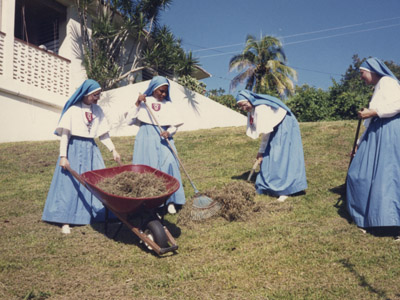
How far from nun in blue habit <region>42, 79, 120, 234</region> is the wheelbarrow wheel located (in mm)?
1377

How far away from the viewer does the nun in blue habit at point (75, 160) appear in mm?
4906

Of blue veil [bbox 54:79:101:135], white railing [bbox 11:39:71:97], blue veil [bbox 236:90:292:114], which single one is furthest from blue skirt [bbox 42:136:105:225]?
white railing [bbox 11:39:71:97]

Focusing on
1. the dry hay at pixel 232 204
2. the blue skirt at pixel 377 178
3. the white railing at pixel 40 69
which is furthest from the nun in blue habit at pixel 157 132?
the white railing at pixel 40 69

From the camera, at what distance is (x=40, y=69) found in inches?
565

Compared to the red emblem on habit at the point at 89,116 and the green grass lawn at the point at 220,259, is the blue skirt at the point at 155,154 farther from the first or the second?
the red emblem on habit at the point at 89,116

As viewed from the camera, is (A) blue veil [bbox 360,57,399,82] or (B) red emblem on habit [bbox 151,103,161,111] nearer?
(A) blue veil [bbox 360,57,399,82]

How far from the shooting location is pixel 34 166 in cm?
946

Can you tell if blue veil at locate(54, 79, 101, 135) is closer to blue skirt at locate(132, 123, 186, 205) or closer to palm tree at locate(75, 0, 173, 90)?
blue skirt at locate(132, 123, 186, 205)

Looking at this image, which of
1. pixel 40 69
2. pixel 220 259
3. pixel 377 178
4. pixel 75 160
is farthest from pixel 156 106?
pixel 40 69

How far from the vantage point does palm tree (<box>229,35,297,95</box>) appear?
25.9m

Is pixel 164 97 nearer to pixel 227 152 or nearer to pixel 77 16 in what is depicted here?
pixel 227 152

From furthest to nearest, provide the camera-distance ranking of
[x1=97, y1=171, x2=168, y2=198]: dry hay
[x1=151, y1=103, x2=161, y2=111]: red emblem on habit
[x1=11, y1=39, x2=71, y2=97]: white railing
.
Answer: [x1=11, y1=39, x2=71, y2=97]: white railing < [x1=151, y1=103, x2=161, y2=111]: red emblem on habit < [x1=97, y1=171, x2=168, y2=198]: dry hay

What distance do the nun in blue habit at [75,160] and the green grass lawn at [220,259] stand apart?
0.20 m

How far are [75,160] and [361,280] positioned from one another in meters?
3.70
